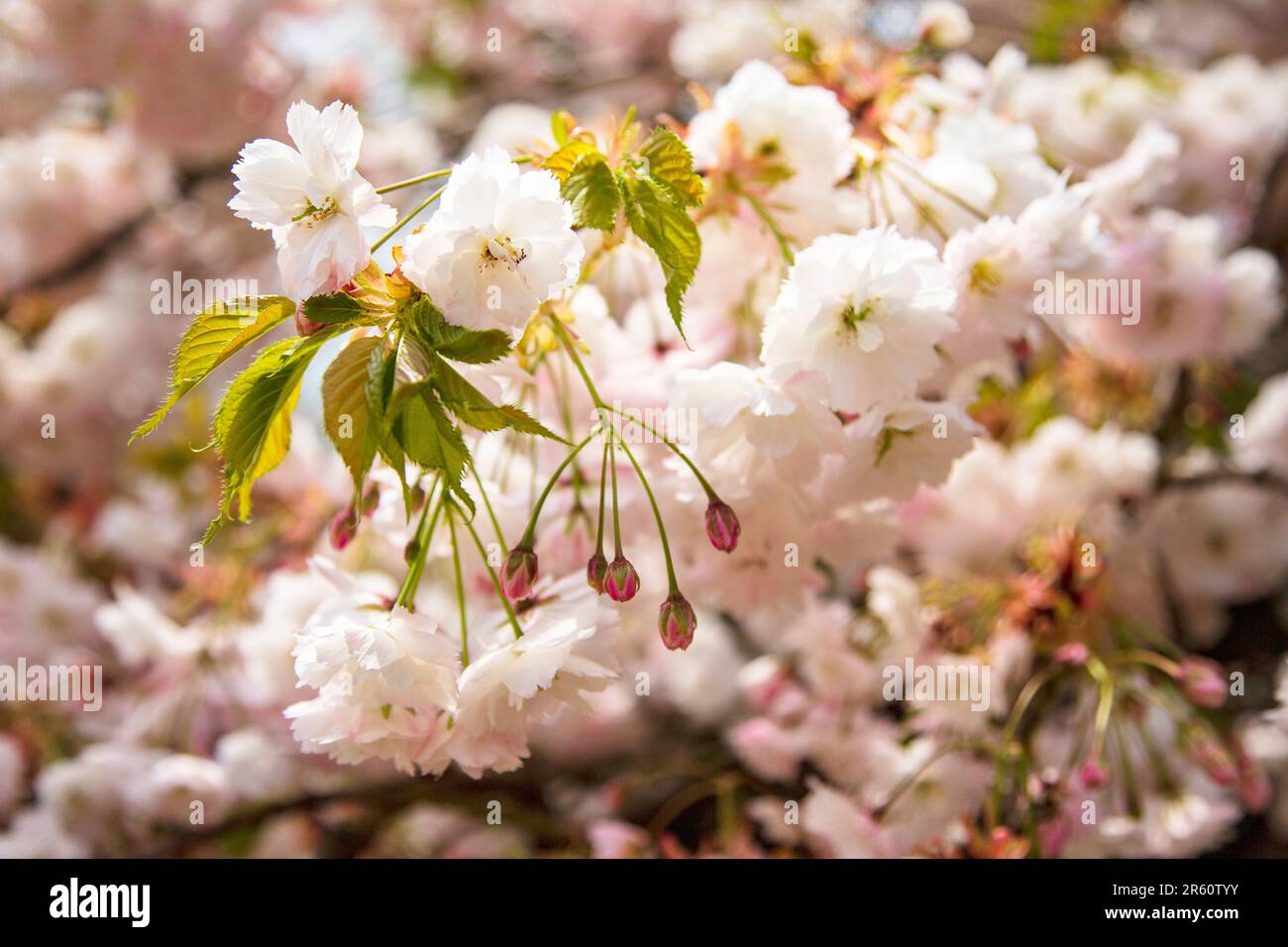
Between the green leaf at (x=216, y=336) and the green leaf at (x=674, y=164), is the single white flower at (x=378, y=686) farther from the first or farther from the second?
the green leaf at (x=674, y=164)

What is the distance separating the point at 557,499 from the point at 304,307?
1.11 ft

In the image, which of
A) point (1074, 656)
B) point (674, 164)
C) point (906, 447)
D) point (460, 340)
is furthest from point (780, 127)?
point (1074, 656)

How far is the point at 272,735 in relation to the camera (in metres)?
1.72

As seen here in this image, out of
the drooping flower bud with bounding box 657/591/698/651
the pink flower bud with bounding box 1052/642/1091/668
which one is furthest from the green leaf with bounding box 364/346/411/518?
the pink flower bud with bounding box 1052/642/1091/668

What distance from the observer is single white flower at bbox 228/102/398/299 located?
27.2 inches

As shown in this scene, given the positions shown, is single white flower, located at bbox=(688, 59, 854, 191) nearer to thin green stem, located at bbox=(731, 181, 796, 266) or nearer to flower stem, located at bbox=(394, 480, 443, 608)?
thin green stem, located at bbox=(731, 181, 796, 266)

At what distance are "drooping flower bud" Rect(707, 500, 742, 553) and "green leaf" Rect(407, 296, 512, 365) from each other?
0.23m

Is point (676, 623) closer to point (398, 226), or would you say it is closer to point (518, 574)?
point (518, 574)

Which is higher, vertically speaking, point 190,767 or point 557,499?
point 557,499

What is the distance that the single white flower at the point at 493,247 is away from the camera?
68 cm
